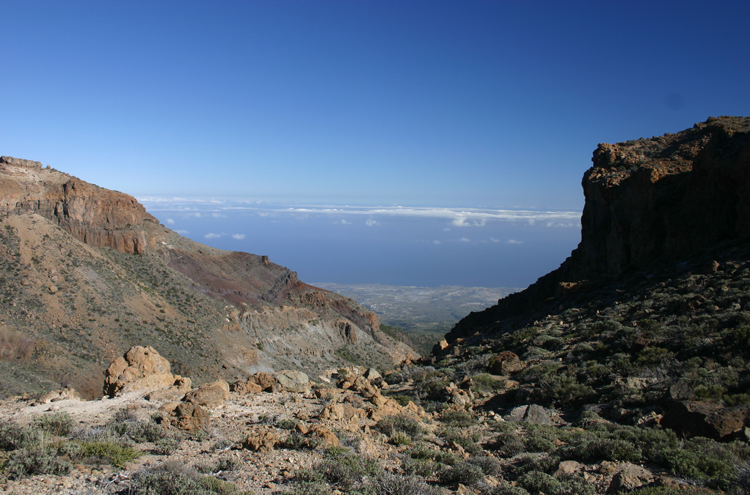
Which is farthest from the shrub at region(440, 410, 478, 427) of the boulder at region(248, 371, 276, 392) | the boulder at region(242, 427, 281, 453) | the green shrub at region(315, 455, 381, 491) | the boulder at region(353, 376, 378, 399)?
the boulder at region(248, 371, 276, 392)

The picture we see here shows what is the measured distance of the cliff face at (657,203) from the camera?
21422mm

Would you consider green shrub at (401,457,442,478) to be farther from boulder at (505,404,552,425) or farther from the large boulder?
the large boulder

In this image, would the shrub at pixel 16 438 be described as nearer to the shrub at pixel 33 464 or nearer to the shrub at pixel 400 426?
the shrub at pixel 33 464

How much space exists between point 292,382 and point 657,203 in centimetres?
2355

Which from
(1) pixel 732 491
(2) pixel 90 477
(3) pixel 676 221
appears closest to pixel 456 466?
(1) pixel 732 491

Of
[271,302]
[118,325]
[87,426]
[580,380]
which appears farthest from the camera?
[271,302]

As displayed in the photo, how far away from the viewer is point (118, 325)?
31.1m

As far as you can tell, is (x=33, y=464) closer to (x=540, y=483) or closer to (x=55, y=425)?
(x=55, y=425)

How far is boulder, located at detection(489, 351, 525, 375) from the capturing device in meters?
14.8

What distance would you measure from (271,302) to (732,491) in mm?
49724

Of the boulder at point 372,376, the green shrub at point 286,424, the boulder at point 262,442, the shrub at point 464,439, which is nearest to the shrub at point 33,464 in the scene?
the boulder at point 262,442

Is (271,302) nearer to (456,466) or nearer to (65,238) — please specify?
(65,238)

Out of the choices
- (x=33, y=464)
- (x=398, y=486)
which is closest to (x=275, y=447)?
(x=398, y=486)

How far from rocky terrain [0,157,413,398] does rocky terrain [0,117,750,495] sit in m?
16.1
